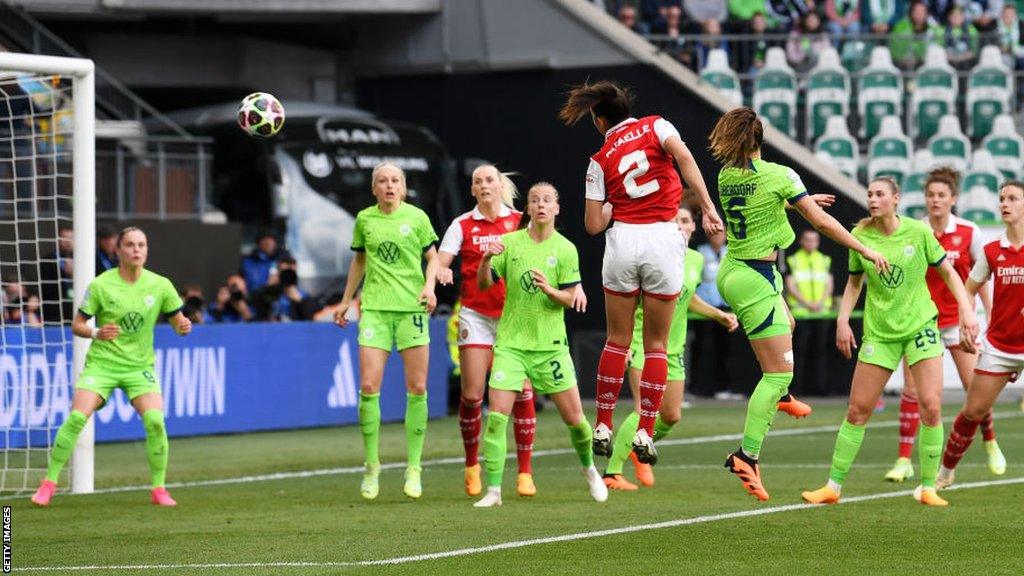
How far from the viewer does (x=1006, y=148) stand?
85.9 ft

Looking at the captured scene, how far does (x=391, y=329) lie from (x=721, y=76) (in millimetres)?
14864

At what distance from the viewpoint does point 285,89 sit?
2973 cm

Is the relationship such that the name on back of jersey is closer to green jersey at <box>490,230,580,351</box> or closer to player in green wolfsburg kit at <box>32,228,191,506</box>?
green jersey at <box>490,230,580,351</box>

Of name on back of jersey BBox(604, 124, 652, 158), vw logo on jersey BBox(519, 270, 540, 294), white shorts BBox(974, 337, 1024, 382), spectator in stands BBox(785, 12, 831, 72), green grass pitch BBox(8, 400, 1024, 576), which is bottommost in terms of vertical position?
green grass pitch BBox(8, 400, 1024, 576)

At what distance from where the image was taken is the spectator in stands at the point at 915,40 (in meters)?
27.0

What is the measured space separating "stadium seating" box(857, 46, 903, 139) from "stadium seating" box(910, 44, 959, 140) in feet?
0.93

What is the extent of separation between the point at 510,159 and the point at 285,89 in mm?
4424

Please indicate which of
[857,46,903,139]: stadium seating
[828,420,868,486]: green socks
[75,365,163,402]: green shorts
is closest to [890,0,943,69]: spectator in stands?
[857,46,903,139]: stadium seating

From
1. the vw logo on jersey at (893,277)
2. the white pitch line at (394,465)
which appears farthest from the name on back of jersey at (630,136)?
the white pitch line at (394,465)

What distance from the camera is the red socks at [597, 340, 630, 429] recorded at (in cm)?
1100

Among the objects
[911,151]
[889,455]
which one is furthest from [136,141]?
[889,455]

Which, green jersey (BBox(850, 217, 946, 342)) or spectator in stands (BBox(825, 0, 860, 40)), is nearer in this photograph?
green jersey (BBox(850, 217, 946, 342))

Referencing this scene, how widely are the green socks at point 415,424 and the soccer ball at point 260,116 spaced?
2021 mm

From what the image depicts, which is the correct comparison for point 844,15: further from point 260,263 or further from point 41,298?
point 41,298
